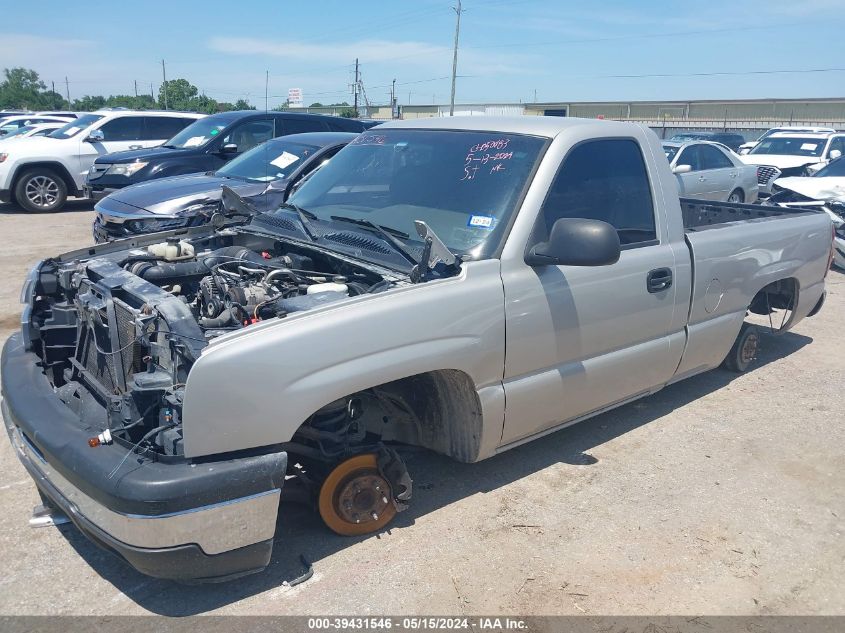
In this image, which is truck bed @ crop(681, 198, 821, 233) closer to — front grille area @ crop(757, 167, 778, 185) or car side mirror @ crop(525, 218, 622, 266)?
car side mirror @ crop(525, 218, 622, 266)

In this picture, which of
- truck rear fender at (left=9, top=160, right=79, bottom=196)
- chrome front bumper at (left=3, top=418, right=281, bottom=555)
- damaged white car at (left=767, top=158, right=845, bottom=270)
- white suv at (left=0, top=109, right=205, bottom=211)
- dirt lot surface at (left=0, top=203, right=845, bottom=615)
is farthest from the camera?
truck rear fender at (left=9, top=160, right=79, bottom=196)

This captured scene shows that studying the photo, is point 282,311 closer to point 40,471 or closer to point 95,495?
point 95,495

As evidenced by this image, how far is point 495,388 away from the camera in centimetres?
341

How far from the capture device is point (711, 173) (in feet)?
38.5

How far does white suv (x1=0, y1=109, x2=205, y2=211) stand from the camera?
1316cm

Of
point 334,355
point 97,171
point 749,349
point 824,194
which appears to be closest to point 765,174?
point 824,194

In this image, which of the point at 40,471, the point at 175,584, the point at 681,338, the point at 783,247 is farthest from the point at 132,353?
the point at 783,247

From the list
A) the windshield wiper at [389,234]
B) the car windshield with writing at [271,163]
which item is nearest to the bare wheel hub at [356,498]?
the windshield wiper at [389,234]

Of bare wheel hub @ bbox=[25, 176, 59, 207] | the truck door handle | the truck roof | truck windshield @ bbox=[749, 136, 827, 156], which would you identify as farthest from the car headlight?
truck windshield @ bbox=[749, 136, 827, 156]

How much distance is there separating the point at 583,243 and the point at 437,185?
0.96 meters

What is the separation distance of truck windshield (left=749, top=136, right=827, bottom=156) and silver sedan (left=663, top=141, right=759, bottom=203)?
4.90m

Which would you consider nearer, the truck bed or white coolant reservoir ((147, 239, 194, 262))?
white coolant reservoir ((147, 239, 194, 262))

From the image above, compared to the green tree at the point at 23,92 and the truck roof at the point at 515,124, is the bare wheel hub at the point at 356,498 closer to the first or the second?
the truck roof at the point at 515,124

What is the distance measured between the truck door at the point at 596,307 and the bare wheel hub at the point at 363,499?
2.28 feet
